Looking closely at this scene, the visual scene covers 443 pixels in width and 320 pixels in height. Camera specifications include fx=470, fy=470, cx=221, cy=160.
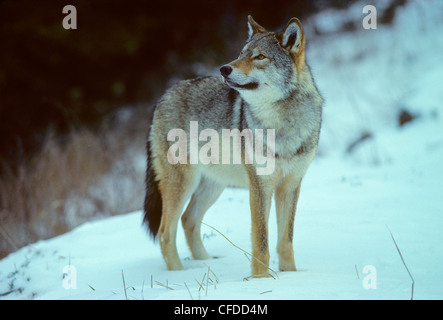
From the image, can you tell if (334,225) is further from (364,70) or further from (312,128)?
(364,70)

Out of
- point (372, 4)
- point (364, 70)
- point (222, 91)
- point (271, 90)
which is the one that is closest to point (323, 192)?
point (222, 91)

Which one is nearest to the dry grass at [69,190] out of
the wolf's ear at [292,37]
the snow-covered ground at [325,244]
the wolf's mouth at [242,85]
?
the snow-covered ground at [325,244]

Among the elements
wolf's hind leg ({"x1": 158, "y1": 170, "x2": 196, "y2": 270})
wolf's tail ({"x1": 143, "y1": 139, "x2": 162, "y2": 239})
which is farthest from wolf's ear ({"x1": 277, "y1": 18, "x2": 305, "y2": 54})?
wolf's tail ({"x1": 143, "y1": 139, "x2": 162, "y2": 239})

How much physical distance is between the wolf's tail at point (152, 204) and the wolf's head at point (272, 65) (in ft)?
4.46

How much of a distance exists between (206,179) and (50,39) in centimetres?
606

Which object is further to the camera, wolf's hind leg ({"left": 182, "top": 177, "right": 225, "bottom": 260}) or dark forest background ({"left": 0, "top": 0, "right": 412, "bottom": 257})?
dark forest background ({"left": 0, "top": 0, "right": 412, "bottom": 257})

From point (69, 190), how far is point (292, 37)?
4.95 meters

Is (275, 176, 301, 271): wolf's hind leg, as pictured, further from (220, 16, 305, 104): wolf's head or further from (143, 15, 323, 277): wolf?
(220, 16, 305, 104): wolf's head

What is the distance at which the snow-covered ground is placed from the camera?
7.91 feet

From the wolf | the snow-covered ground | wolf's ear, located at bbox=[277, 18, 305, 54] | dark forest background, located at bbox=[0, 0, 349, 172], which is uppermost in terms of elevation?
dark forest background, located at bbox=[0, 0, 349, 172]

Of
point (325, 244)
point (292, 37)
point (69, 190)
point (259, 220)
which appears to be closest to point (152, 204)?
point (259, 220)

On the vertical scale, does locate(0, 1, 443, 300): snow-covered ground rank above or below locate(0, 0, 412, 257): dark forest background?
below

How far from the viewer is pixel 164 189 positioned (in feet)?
12.4

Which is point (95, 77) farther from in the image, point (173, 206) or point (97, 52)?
point (173, 206)
